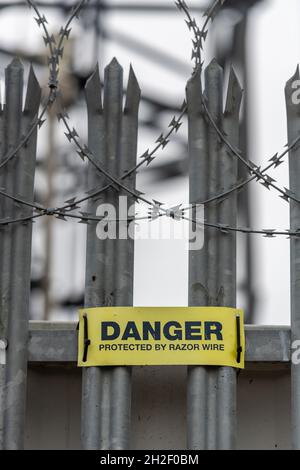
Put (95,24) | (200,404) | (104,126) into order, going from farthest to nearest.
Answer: (95,24) < (104,126) < (200,404)

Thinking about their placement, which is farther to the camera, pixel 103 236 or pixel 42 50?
pixel 42 50

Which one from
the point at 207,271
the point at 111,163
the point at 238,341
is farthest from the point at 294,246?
the point at 111,163

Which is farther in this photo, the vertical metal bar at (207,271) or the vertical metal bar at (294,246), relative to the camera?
the vertical metal bar at (294,246)

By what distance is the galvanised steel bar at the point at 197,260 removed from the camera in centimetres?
969

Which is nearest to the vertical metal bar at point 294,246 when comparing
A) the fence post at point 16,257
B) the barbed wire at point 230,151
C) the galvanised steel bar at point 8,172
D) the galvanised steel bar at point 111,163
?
the barbed wire at point 230,151

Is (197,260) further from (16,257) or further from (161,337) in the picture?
(16,257)

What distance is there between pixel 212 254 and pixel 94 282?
3.91 feet

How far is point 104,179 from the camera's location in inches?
403

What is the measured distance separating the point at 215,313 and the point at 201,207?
1.08 metres

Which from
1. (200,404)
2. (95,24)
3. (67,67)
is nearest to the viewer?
(200,404)

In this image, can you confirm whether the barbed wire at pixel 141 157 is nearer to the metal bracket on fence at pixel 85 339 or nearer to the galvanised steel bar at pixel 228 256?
the galvanised steel bar at pixel 228 256
